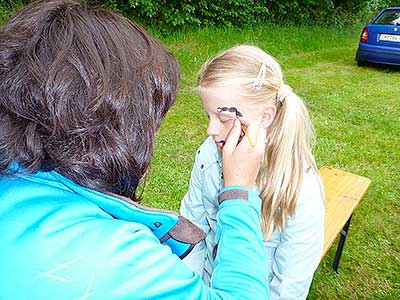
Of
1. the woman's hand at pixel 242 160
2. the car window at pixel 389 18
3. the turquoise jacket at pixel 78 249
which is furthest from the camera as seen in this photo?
the car window at pixel 389 18

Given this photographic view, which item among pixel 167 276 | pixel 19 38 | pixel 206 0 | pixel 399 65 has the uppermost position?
pixel 19 38

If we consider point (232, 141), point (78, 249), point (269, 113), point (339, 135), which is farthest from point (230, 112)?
point (339, 135)

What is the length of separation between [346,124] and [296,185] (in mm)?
3818

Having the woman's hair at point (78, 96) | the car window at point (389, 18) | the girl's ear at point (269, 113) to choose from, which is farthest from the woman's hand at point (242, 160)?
the car window at point (389, 18)

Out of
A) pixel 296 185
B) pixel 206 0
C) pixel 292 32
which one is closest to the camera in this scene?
pixel 296 185

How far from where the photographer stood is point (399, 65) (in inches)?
330

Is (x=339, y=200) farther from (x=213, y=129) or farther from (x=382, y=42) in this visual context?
(x=382, y=42)

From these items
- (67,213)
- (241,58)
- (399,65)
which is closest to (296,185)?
(241,58)

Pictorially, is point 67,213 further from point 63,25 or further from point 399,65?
point 399,65

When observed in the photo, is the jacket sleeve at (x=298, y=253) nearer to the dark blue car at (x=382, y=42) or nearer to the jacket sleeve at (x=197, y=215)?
the jacket sleeve at (x=197, y=215)

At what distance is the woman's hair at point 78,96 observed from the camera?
816 millimetres

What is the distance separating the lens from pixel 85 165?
85cm

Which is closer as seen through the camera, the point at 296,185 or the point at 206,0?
the point at 296,185

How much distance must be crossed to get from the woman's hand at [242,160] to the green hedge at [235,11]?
4.52 metres
